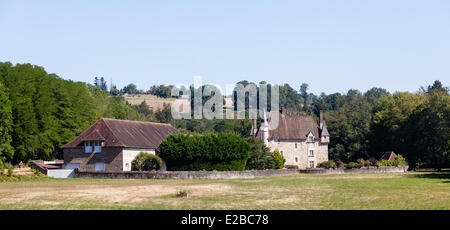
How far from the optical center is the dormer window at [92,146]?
6364cm

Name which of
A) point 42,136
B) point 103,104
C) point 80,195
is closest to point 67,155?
point 42,136

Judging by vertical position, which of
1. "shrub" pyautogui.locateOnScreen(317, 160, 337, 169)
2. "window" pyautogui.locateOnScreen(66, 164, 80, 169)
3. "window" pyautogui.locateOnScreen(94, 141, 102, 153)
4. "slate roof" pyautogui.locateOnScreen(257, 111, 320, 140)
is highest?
"slate roof" pyautogui.locateOnScreen(257, 111, 320, 140)

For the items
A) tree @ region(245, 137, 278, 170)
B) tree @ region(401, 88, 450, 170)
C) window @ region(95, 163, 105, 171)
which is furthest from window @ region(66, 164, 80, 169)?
tree @ region(401, 88, 450, 170)

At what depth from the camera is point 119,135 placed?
64562 mm

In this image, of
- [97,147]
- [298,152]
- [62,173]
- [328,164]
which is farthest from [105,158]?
[298,152]

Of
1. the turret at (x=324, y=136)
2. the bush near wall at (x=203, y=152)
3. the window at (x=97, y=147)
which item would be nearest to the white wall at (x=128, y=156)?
the window at (x=97, y=147)

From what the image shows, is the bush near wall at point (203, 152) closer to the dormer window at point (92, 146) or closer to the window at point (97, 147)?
the window at point (97, 147)

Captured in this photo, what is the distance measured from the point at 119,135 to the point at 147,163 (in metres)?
5.21

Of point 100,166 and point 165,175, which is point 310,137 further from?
point 165,175

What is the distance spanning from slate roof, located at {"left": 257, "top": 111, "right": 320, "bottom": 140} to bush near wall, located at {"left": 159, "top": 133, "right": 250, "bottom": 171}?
29973mm

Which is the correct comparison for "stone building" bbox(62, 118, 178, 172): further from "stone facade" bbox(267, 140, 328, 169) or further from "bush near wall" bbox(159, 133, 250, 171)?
"stone facade" bbox(267, 140, 328, 169)

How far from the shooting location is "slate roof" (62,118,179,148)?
208ft

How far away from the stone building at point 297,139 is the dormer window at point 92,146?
33.8 meters
